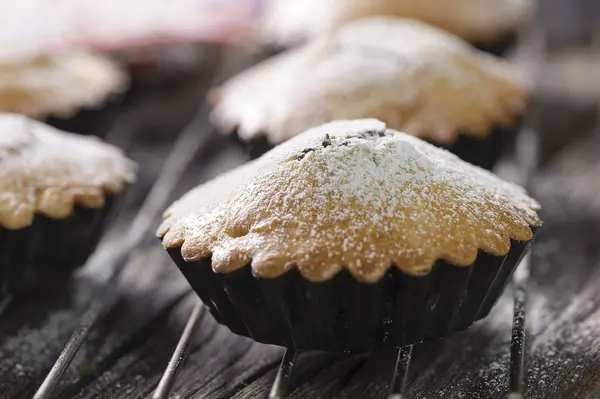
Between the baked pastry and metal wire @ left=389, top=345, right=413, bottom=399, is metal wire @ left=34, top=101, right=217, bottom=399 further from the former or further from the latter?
metal wire @ left=389, top=345, right=413, bottom=399

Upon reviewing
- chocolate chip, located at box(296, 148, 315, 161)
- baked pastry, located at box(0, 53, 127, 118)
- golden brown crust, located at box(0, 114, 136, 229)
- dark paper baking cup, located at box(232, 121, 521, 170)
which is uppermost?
baked pastry, located at box(0, 53, 127, 118)

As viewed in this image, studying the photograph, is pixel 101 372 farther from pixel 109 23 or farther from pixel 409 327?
pixel 109 23

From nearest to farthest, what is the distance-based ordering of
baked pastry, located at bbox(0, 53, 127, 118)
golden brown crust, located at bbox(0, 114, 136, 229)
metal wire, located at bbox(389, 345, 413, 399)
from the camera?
metal wire, located at bbox(389, 345, 413, 399) < golden brown crust, located at bbox(0, 114, 136, 229) < baked pastry, located at bbox(0, 53, 127, 118)

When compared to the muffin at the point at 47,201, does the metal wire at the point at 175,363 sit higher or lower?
lower

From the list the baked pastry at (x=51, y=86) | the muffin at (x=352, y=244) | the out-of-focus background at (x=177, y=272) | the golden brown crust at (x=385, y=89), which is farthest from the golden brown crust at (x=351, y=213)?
the baked pastry at (x=51, y=86)

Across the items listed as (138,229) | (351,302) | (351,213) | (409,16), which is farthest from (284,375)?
(409,16)

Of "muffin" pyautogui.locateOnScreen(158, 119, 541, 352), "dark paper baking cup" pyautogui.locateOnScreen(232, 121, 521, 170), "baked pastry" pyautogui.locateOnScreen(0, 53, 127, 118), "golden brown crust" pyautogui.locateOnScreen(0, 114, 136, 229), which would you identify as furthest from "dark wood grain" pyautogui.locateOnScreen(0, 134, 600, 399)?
"baked pastry" pyautogui.locateOnScreen(0, 53, 127, 118)

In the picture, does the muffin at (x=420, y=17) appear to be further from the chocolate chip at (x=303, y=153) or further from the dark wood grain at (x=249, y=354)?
the chocolate chip at (x=303, y=153)
